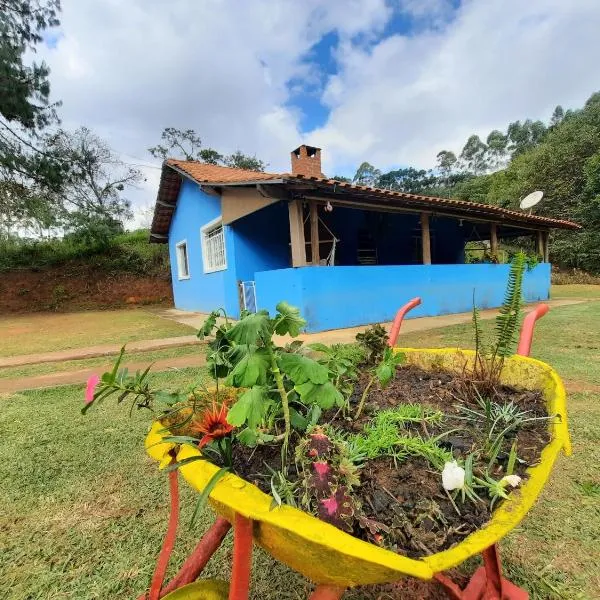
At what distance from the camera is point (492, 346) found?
1.48 m

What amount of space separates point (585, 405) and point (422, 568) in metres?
2.85

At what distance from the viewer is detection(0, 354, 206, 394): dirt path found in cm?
398

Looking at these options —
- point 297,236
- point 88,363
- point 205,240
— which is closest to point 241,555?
point 88,363

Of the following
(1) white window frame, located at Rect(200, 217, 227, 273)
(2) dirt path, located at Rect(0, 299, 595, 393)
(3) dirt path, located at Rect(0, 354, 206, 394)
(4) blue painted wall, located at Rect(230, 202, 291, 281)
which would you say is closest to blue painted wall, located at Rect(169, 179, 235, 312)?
(1) white window frame, located at Rect(200, 217, 227, 273)

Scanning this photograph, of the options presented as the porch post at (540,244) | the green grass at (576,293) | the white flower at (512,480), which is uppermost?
the porch post at (540,244)

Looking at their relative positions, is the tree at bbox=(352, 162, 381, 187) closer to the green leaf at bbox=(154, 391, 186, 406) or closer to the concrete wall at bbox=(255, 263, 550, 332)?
the concrete wall at bbox=(255, 263, 550, 332)

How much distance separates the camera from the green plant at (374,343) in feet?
5.24

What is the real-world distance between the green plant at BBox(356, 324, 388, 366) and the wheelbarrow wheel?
942 millimetres

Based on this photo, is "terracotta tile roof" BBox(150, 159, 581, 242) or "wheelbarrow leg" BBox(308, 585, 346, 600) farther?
"terracotta tile roof" BBox(150, 159, 581, 242)

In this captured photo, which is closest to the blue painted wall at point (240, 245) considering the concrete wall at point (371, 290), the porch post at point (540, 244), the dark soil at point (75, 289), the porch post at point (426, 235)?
the concrete wall at point (371, 290)

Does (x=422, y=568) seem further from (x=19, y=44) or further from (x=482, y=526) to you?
(x=19, y=44)

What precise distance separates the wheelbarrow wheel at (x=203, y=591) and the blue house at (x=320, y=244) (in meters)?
5.26

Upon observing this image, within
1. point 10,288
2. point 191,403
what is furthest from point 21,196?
point 191,403

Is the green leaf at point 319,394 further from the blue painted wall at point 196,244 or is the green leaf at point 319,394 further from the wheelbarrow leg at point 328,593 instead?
the blue painted wall at point 196,244
